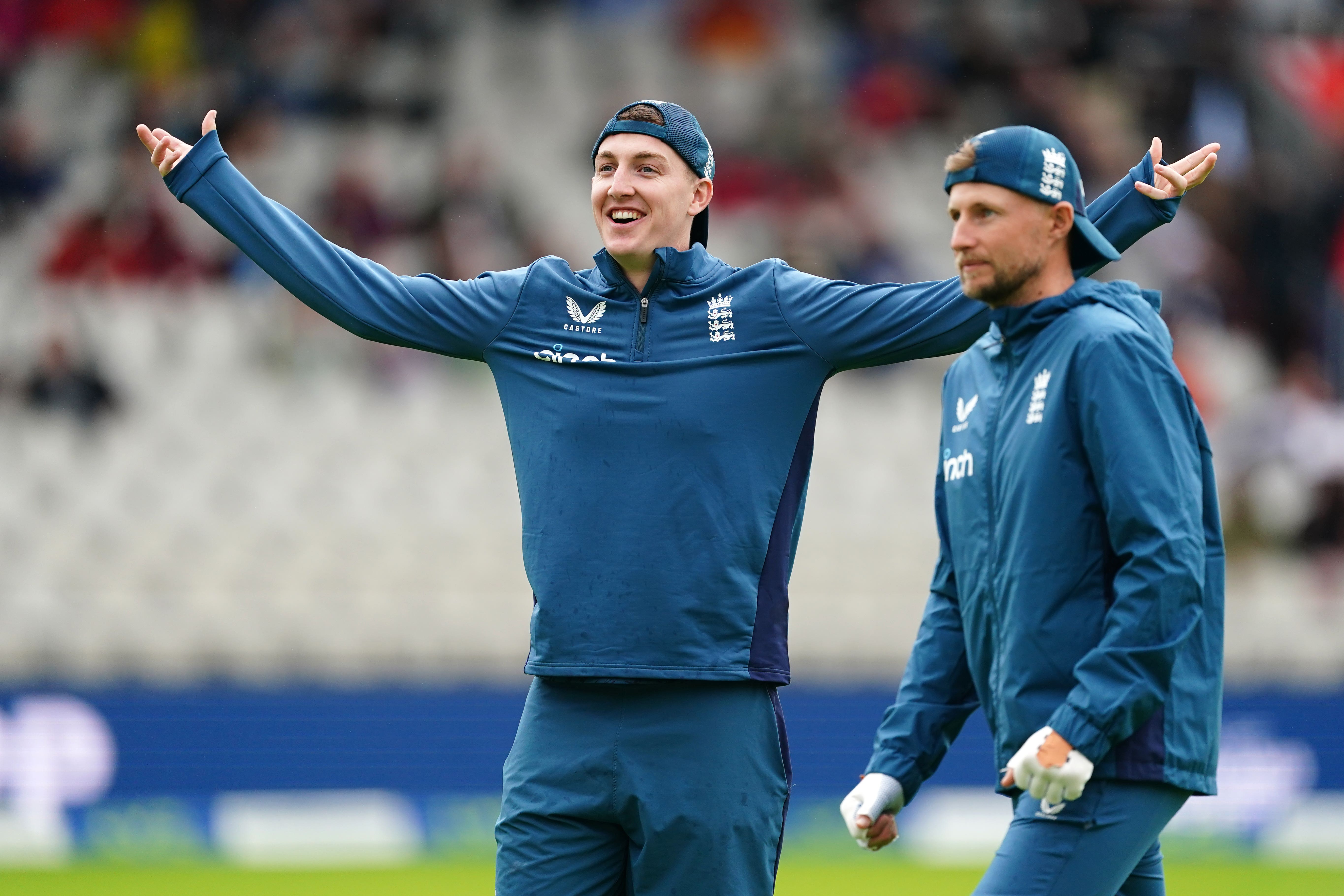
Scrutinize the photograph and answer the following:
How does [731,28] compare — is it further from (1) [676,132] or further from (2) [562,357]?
(2) [562,357]

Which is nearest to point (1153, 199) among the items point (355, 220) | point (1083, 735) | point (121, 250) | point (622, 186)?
point (622, 186)

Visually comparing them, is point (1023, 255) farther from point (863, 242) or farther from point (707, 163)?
point (863, 242)

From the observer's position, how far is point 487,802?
11.2m

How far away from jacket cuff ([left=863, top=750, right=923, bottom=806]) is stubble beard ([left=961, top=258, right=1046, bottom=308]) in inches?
43.7

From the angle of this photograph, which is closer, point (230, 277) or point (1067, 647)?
point (1067, 647)

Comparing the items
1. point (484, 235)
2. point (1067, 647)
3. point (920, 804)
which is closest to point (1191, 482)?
point (1067, 647)

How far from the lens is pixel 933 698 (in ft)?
13.9

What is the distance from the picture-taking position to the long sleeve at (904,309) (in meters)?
4.23

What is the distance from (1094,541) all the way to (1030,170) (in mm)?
818

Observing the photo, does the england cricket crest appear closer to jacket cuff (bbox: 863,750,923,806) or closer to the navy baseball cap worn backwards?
the navy baseball cap worn backwards

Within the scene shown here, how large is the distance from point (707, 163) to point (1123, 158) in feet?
34.7

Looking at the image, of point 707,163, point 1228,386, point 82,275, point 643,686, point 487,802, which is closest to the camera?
point 643,686

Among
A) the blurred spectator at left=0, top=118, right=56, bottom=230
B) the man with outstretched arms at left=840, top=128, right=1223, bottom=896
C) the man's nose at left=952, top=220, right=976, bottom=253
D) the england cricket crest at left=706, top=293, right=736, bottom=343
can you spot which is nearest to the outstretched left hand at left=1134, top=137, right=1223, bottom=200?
the man with outstretched arms at left=840, top=128, right=1223, bottom=896

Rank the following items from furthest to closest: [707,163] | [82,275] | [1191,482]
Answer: [82,275], [707,163], [1191,482]
